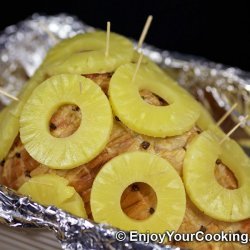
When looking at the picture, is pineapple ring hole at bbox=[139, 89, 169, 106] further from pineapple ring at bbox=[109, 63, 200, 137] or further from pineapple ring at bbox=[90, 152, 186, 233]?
pineapple ring at bbox=[90, 152, 186, 233]

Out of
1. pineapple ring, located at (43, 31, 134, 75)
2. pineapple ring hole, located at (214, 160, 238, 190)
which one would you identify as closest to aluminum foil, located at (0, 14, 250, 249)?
pineapple ring, located at (43, 31, 134, 75)

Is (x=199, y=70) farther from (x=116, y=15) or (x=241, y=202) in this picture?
(x=241, y=202)

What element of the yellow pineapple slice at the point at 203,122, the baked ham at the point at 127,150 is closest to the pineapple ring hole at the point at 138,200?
the baked ham at the point at 127,150

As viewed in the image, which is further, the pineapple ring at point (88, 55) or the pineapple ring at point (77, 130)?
the pineapple ring at point (88, 55)

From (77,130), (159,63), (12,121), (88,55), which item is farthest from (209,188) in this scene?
(159,63)

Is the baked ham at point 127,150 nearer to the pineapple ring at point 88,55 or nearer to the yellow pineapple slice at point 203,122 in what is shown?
Answer: the pineapple ring at point 88,55

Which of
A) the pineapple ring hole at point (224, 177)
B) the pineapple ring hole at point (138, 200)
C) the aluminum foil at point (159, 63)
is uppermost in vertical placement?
the pineapple ring hole at point (224, 177)
